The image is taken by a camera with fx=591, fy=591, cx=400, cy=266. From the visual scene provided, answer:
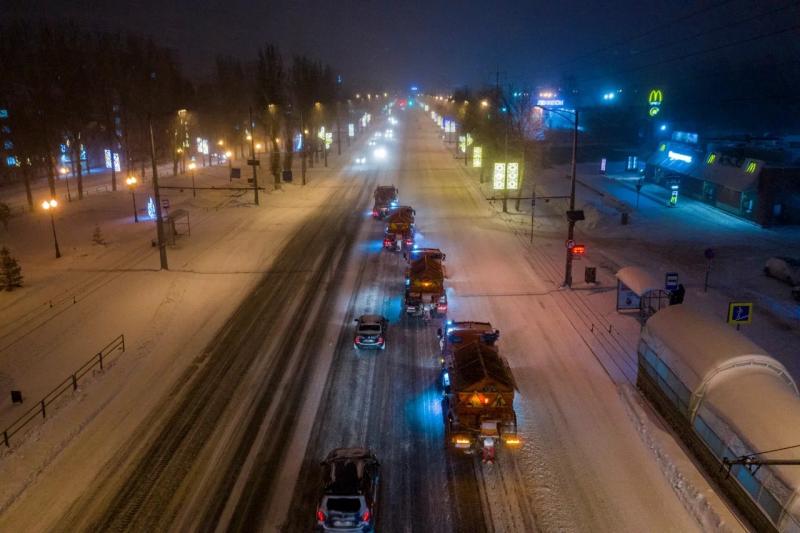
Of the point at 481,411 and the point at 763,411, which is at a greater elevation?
the point at 763,411

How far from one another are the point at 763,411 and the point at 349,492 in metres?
9.73

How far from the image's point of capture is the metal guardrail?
59.5 feet

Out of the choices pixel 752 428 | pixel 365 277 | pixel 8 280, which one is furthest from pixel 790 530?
pixel 8 280

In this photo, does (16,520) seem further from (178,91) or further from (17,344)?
(178,91)

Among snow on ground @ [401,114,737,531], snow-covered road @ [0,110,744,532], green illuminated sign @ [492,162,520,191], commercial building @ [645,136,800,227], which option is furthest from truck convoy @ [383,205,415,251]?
commercial building @ [645,136,800,227]

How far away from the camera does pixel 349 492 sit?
45.1 feet

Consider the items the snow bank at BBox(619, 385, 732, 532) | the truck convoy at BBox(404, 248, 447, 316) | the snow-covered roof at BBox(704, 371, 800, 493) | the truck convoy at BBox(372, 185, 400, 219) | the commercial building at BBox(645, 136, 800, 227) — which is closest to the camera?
the snow-covered roof at BBox(704, 371, 800, 493)

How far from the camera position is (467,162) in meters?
86.2

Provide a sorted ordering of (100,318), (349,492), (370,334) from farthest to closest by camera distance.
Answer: (100,318), (370,334), (349,492)

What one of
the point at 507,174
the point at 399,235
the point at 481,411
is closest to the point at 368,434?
the point at 481,411

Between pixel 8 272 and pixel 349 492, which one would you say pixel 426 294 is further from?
pixel 8 272

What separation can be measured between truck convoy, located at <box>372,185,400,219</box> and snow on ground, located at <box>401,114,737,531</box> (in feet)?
49.4

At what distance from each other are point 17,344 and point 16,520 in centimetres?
1302

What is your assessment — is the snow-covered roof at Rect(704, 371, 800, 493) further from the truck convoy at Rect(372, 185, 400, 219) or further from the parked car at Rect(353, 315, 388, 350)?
the truck convoy at Rect(372, 185, 400, 219)
